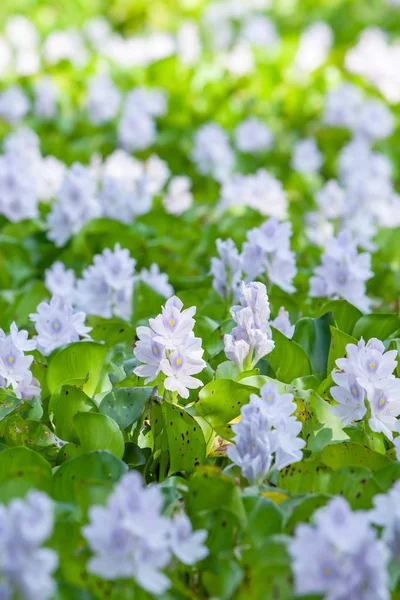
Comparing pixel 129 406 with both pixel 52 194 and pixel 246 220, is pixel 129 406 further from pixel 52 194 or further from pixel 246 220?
pixel 52 194

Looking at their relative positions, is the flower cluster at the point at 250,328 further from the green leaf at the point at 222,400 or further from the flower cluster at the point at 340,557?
the flower cluster at the point at 340,557

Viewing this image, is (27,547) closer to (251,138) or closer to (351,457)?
(351,457)

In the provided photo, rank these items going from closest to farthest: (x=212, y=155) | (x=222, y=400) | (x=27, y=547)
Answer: (x=27, y=547), (x=222, y=400), (x=212, y=155)

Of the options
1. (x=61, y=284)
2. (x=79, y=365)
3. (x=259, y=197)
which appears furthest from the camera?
(x=259, y=197)

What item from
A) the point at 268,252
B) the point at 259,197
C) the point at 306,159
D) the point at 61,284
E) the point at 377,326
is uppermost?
the point at 268,252

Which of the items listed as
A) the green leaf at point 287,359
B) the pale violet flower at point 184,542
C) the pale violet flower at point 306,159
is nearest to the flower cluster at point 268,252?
the green leaf at point 287,359

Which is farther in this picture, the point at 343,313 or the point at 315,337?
the point at 343,313

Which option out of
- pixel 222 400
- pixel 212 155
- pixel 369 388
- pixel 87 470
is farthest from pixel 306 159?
pixel 87 470

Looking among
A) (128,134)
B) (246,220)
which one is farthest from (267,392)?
(128,134)

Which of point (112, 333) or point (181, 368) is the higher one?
point (181, 368)
